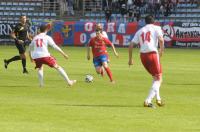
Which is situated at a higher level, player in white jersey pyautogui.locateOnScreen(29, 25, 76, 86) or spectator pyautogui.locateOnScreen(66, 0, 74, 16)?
player in white jersey pyautogui.locateOnScreen(29, 25, 76, 86)

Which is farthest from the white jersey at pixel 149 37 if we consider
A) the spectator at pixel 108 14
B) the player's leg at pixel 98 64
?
the spectator at pixel 108 14

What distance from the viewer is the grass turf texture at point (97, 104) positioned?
12.2 m

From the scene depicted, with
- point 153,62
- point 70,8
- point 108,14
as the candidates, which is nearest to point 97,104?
point 153,62

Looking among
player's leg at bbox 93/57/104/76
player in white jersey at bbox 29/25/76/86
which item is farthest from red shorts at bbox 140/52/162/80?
player's leg at bbox 93/57/104/76

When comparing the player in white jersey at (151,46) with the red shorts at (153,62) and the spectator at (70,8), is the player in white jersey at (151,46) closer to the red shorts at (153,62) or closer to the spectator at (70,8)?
the red shorts at (153,62)

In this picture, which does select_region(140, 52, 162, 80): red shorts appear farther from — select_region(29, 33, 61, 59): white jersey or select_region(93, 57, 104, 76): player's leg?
select_region(93, 57, 104, 76): player's leg

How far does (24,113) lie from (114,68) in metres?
15.4

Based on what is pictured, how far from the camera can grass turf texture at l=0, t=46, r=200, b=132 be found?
12172 mm

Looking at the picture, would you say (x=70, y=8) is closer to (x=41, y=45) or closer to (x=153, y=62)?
(x=41, y=45)

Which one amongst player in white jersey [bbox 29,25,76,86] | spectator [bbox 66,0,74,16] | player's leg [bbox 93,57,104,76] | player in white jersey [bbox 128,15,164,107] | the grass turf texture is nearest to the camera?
the grass turf texture

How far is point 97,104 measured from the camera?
616 inches

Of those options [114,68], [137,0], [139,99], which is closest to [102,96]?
[139,99]

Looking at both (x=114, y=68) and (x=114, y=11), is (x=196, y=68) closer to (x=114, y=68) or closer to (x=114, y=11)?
(x=114, y=68)

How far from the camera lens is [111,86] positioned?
2059 centimetres
